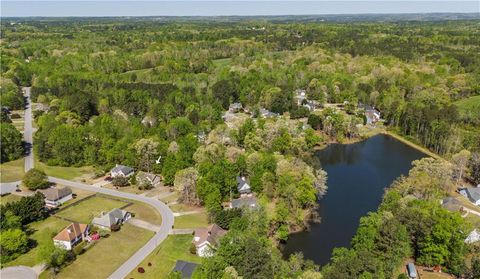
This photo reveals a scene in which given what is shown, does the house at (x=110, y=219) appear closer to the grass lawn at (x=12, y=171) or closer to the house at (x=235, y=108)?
the grass lawn at (x=12, y=171)

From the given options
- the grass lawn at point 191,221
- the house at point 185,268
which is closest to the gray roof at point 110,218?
the grass lawn at point 191,221

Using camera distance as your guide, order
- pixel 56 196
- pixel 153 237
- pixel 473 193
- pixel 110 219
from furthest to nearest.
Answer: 1. pixel 473 193
2. pixel 56 196
3. pixel 110 219
4. pixel 153 237

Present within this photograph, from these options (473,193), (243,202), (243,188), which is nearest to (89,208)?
(243,202)

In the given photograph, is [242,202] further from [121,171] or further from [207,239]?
[121,171]

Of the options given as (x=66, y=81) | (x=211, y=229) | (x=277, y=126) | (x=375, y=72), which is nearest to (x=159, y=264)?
(x=211, y=229)

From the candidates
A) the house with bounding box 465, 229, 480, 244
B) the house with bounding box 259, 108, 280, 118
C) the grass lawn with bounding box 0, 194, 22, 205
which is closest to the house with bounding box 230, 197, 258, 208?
the house with bounding box 465, 229, 480, 244

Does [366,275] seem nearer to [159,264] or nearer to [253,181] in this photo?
[159,264]
